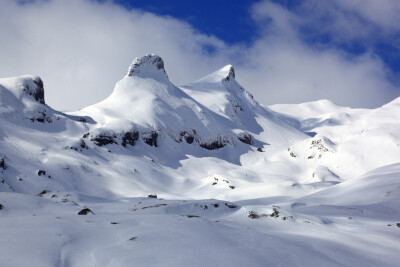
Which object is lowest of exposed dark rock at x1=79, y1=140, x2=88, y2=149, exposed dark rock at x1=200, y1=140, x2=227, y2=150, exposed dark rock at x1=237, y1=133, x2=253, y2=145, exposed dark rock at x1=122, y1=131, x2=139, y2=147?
exposed dark rock at x1=79, y1=140, x2=88, y2=149

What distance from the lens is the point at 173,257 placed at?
12.4 metres

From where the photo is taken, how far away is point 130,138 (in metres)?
98.9

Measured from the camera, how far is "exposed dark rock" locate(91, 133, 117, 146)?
89963mm

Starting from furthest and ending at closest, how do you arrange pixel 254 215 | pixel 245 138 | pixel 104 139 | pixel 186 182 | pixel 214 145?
pixel 245 138
pixel 214 145
pixel 104 139
pixel 186 182
pixel 254 215

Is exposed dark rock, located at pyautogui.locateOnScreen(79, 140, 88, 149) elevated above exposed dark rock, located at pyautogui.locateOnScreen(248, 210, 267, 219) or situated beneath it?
elevated above

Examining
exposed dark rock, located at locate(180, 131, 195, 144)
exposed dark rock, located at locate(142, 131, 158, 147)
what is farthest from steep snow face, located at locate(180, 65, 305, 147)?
exposed dark rock, located at locate(142, 131, 158, 147)

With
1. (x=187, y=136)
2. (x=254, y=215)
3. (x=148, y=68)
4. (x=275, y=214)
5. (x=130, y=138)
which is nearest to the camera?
(x=275, y=214)

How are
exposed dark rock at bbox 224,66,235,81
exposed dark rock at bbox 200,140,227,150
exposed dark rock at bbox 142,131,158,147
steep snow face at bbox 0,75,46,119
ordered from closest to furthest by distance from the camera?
steep snow face at bbox 0,75,46,119
exposed dark rock at bbox 142,131,158,147
exposed dark rock at bbox 200,140,227,150
exposed dark rock at bbox 224,66,235,81

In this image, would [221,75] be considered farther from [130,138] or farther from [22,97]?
[22,97]

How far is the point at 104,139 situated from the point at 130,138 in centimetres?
890

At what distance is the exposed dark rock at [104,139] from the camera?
90.0 m

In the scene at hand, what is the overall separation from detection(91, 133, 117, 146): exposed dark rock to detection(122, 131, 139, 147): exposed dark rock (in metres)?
3.06

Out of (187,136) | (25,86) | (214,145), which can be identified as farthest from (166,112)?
(25,86)

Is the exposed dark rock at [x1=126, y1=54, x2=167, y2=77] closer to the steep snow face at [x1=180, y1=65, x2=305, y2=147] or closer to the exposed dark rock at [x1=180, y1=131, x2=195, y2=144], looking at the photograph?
the steep snow face at [x1=180, y1=65, x2=305, y2=147]
